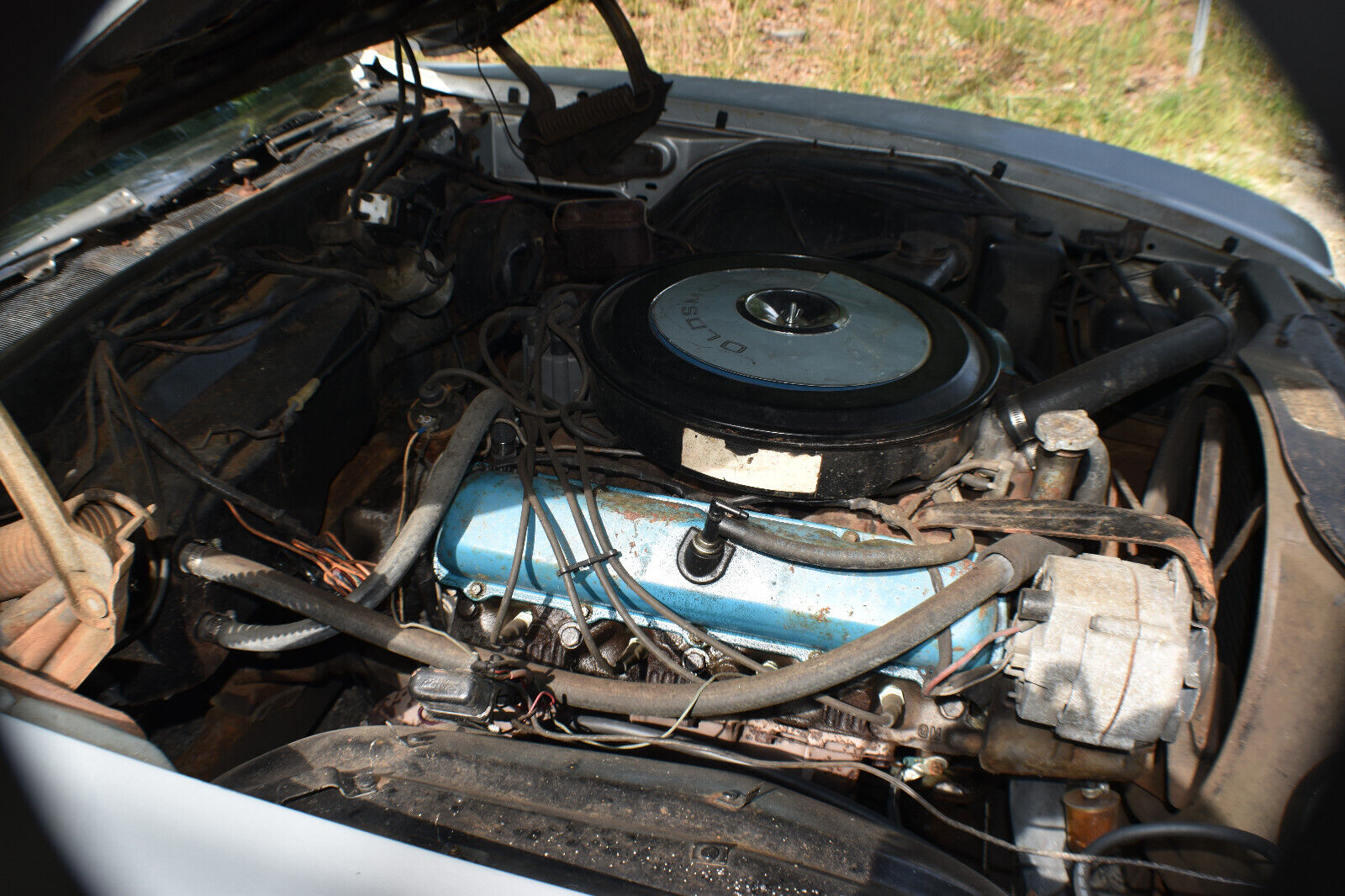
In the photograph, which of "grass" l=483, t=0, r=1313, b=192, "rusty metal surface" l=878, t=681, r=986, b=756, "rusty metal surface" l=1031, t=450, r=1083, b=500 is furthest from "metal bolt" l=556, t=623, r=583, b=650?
"grass" l=483, t=0, r=1313, b=192

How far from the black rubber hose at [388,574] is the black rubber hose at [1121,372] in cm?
101

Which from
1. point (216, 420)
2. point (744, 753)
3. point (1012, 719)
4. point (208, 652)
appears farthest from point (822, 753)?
point (216, 420)

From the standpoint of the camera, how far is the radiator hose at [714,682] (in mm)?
1089

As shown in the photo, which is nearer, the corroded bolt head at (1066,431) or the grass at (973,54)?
the corroded bolt head at (1066,431)

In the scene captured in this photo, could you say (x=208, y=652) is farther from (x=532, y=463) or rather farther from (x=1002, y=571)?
(x=1002, y=571)

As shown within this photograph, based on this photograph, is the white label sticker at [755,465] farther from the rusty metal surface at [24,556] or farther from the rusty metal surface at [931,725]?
the rusty metal surface at [24,556]

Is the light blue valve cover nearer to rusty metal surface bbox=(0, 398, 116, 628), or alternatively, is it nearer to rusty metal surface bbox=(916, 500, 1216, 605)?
rusty metal surface bbox=(916, 500, 1216, 605)

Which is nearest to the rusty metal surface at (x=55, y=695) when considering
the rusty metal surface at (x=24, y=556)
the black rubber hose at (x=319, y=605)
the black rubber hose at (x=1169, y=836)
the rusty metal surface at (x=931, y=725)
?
the rusty metal surface at (x=24, y=556)

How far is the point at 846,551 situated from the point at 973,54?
A: 7.64 meters

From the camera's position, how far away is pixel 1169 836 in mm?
1059

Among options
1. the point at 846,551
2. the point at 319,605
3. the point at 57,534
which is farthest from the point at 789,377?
the point at 57,534

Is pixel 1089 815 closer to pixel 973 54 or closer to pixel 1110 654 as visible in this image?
pixel 1110 654

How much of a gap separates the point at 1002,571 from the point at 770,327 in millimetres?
625

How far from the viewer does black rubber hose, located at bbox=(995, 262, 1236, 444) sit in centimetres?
141
